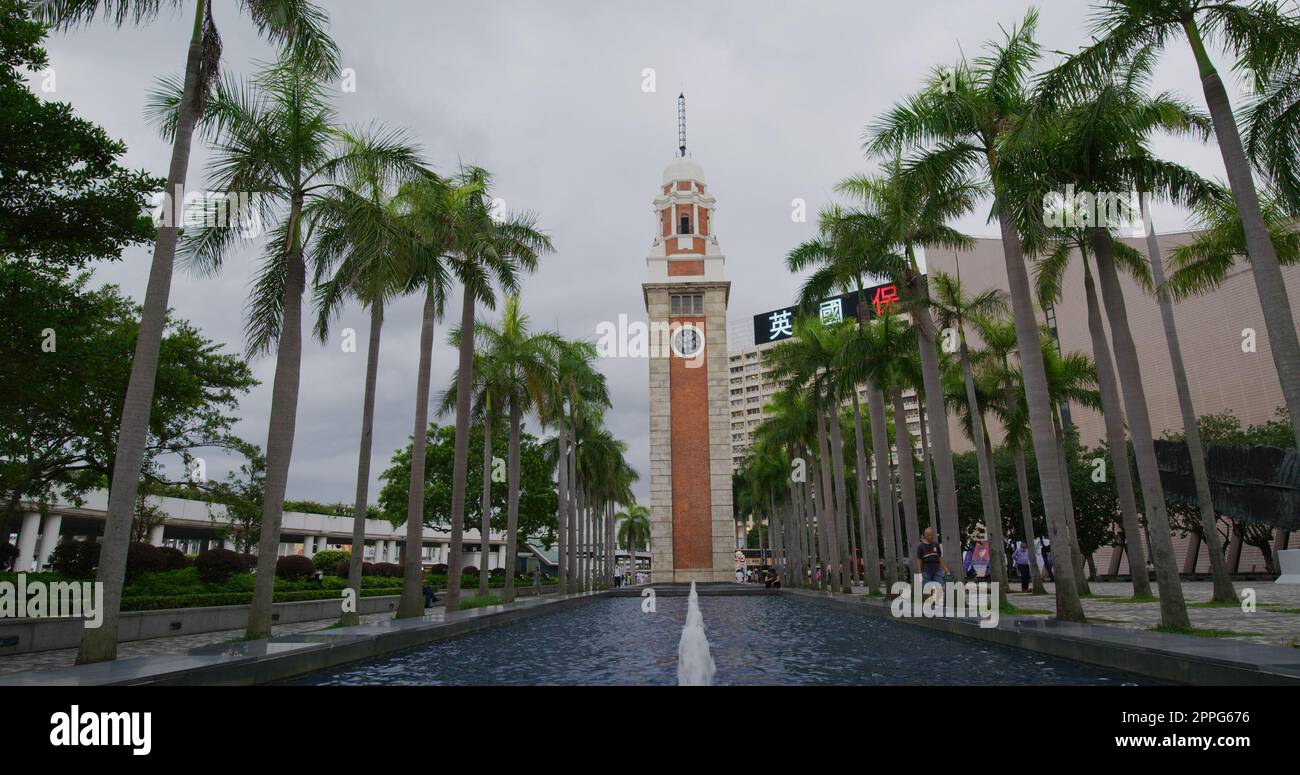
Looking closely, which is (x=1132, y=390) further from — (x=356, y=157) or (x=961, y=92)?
(x=356, y=157)

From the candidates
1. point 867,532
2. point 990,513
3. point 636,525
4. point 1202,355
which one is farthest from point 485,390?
point 636,525

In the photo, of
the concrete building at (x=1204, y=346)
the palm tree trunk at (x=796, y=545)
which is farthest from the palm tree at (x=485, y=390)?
the concrete building at (x=1204, y=346)

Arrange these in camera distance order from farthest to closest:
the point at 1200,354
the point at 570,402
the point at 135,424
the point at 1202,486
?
the point at 1200,354
the point at 570,402
the point at 1202,486
the point at 135,424

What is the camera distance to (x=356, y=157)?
46.6ft

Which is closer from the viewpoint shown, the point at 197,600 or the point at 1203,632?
the point at 1203,632

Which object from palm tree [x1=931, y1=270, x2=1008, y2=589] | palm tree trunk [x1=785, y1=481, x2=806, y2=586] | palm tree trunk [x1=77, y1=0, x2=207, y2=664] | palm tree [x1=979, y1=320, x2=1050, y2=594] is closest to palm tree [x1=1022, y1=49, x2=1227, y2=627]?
palm tree [x1=931, y1=270, x2=1008, y2=589]

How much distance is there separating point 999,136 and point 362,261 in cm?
1193

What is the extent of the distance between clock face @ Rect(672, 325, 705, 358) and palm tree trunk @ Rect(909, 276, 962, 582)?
3547cm

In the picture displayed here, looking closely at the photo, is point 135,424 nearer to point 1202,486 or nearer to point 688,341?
point 1202,486

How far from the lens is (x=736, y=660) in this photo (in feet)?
34.8

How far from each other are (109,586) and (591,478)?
36.0m

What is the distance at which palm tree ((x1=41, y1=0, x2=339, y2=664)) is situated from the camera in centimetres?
952

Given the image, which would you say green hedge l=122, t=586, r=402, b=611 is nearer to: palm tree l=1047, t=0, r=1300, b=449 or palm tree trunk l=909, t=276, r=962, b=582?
palm tree trunk l=909, t=276, r=962, b=582

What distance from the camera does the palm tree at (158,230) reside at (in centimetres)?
952
